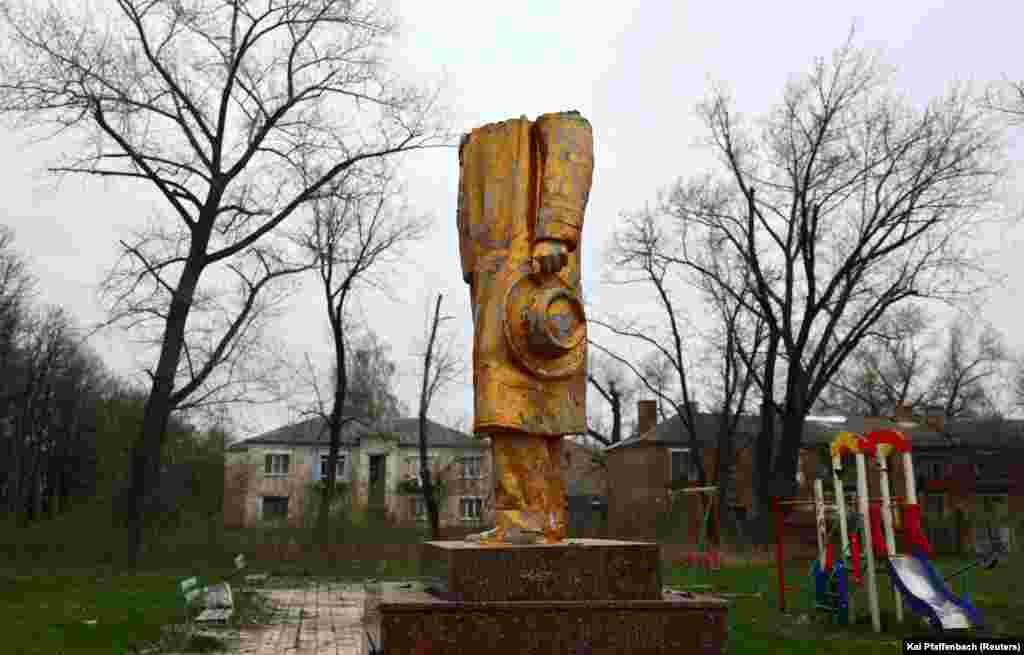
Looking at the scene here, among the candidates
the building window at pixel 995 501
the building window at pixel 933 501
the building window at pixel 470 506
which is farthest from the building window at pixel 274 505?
the building window at pixel 995 501

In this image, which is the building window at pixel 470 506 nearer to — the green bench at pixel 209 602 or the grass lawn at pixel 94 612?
the grass lawn at pixel 94 612

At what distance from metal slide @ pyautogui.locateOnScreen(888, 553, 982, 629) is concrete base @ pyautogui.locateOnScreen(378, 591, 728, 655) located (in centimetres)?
567

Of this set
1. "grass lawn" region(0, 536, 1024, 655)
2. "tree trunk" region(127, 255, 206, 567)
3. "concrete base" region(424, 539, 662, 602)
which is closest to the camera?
"concrete base" region(424, 539, 662, 602)

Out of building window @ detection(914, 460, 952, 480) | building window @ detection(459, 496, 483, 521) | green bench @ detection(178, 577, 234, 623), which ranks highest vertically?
building window @ detection(914, 460, 952, 480)

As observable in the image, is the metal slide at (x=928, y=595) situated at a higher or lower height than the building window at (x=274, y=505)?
lower

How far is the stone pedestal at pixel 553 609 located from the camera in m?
4.59

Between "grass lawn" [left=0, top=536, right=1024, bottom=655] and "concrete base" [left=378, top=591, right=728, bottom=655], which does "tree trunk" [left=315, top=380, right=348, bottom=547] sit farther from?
"concrete base" [left=378, top=591, right=728, bottom=655]

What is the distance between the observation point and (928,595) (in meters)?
9.69

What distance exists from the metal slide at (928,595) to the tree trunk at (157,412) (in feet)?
45.4

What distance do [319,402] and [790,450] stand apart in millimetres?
15435

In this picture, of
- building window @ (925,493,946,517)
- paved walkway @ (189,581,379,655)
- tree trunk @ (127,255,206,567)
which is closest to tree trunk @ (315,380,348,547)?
tree trunk @ (127,255,206,567)

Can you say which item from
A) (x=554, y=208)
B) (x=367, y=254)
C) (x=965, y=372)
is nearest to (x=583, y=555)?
(x=554, y=208)

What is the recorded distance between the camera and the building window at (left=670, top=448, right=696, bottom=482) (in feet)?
141

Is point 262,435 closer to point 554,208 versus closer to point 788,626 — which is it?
point 788,626
